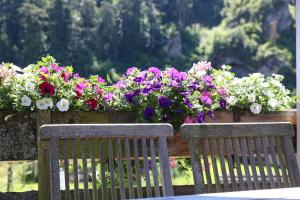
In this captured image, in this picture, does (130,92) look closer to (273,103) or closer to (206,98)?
(206,98)

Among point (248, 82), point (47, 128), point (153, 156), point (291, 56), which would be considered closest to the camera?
point (47, 128)

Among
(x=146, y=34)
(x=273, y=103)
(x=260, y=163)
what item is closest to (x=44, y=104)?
(x=260, y=163)

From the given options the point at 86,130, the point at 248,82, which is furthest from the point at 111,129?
the point at 248,82

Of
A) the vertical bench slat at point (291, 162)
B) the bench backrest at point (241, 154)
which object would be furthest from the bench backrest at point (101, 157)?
the vertical bench slat at point (291, 162)

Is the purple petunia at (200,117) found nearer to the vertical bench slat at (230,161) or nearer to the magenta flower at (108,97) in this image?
the magenta flower at (108,97)

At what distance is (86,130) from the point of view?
1543 millimetres

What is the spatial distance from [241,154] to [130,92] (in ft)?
2.56

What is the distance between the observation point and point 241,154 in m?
1.75

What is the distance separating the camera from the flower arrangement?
226 centimetres

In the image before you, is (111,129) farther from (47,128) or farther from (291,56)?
(291,56)

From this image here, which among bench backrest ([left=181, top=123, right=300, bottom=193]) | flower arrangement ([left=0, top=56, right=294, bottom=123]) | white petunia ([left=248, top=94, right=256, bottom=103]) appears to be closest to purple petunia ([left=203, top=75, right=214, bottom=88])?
flower arrangement ([left=0, top=56, right=294, bottom=123])

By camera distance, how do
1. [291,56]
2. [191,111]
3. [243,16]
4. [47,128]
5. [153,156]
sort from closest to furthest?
1. [47,128]
2. [153,156]
3. [191,111]
4. [291,56]
5. [243,16]

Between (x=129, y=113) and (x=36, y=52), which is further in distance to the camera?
(x=36, y=52)

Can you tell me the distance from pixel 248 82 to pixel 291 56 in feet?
155
